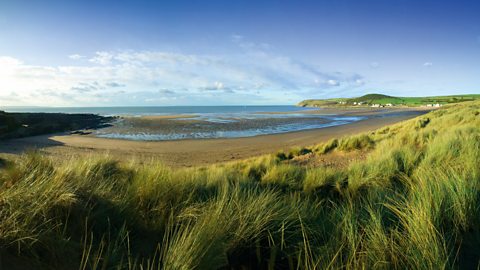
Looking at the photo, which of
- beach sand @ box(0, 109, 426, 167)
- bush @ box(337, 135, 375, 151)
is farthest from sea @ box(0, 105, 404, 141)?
bush @ box(337, 135, 375, 151)

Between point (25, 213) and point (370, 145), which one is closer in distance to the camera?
point (25, 213)

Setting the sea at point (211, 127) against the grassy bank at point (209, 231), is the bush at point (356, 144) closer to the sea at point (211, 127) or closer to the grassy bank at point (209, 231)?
the grassy bank at point (209, 231)

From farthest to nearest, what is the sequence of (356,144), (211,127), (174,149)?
(211,127) → (174,149) → (356,144)

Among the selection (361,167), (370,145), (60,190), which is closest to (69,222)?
(60,190)

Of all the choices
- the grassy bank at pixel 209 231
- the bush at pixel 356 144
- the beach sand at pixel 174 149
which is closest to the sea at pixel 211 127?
the beach sand at pixel 174 149

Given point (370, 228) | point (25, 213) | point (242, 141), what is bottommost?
point (242, 141)

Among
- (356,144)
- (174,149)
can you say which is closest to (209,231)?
(356,144)

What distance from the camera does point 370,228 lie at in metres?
2.70

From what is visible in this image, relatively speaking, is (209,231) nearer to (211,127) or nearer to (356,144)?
(356,144)

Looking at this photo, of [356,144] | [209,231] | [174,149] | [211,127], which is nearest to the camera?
[209,231]

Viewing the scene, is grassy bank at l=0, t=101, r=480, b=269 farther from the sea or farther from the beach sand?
the sea

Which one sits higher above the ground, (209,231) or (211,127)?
(209,231)

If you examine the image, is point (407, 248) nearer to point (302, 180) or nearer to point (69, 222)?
point (69, 222)

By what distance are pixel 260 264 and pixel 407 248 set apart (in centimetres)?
133
